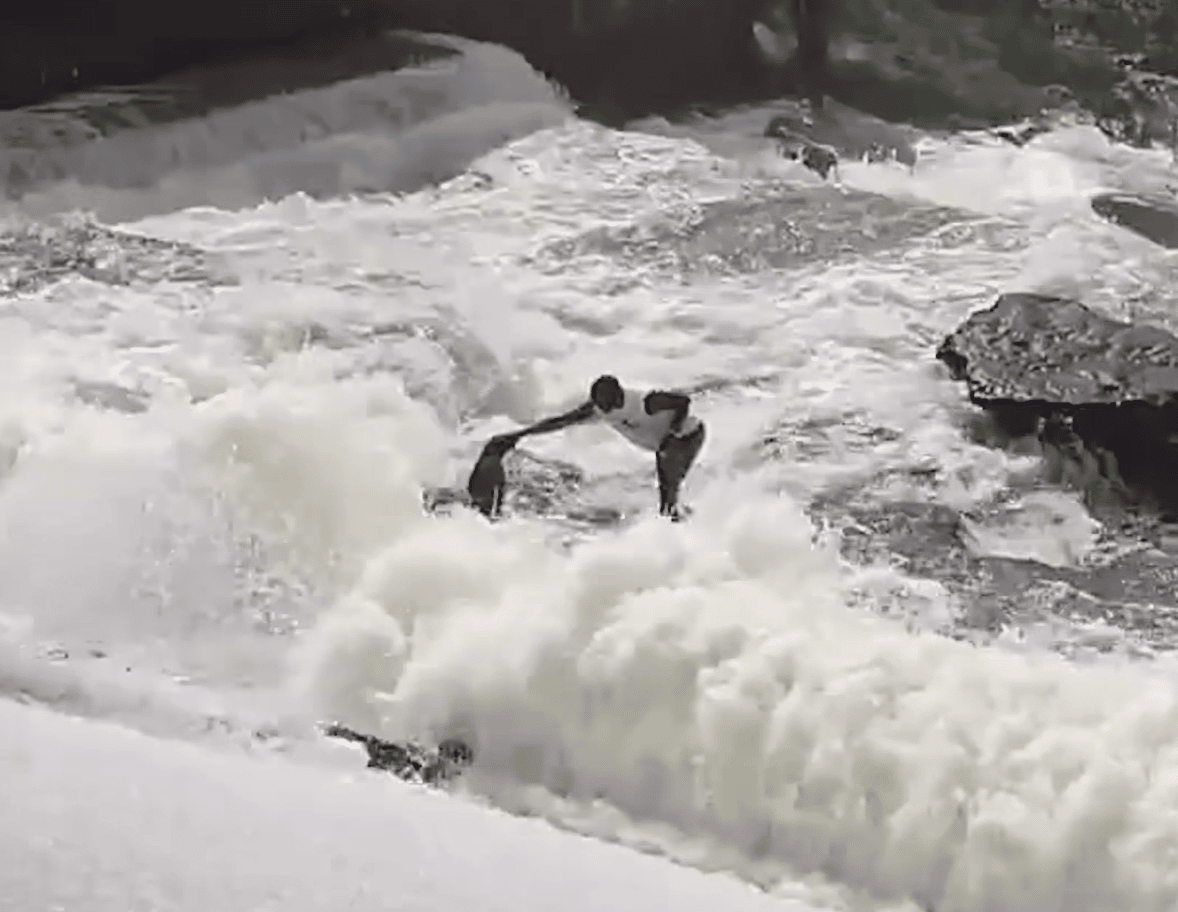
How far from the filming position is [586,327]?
5.04 metres

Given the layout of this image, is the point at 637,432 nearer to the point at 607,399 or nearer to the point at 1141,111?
the point at 607,399

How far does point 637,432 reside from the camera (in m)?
4.46

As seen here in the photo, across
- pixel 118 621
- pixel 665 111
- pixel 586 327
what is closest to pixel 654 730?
pixel 118 621

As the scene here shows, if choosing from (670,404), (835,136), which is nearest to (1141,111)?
(835,136)

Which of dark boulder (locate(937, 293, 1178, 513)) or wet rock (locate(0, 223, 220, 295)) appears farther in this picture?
wet rock (locate(0, 223, 220, 295))

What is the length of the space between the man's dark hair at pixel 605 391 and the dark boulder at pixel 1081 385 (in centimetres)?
97

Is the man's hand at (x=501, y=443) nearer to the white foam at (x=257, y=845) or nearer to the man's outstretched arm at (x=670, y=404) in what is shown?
the man's outstretched arm at (x=670, y=404)

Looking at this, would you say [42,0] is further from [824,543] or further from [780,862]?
[780,862]

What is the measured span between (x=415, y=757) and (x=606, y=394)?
1520mm

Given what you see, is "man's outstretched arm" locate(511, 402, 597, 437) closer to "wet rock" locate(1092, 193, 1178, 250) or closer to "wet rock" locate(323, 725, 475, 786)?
"wet rock" locate(323, 725, 475, 786)

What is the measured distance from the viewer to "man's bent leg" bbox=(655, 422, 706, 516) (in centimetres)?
418

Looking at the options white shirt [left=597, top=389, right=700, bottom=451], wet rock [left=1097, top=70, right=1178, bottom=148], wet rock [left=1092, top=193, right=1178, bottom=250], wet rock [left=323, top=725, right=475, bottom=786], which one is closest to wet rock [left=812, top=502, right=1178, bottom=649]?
white shirt [left=597, top=389, right=700, bottom=451]

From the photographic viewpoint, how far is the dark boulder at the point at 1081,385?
4.37 m

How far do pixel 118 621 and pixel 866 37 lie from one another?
4.86 meters
